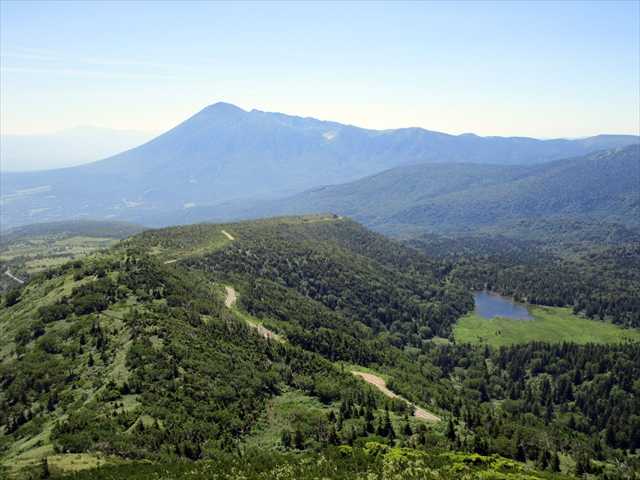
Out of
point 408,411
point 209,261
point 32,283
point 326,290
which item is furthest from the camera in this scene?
point 326,290

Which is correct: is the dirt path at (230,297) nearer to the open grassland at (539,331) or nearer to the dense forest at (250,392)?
the dense forest at (250,392)

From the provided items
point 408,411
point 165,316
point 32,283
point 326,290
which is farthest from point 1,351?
point 326,290

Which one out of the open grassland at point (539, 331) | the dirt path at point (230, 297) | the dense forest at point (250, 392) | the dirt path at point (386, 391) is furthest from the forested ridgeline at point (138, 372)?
the open grassland at point (539, 331)

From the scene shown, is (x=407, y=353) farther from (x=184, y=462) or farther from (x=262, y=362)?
(x=184, y=462)

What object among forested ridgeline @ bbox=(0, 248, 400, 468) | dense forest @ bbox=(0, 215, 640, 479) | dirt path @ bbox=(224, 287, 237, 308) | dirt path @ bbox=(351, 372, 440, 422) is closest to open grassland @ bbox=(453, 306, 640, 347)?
dense forest @ bbox=(0, 215, 640, 479)

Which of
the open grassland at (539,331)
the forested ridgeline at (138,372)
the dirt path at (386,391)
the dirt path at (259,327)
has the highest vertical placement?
the forested ridgeline at (138,372)

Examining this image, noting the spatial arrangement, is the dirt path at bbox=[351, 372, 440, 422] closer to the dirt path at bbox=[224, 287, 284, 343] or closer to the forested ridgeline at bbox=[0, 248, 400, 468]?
the forested ridgeline at bbox=[0, 248, 400, 468]
